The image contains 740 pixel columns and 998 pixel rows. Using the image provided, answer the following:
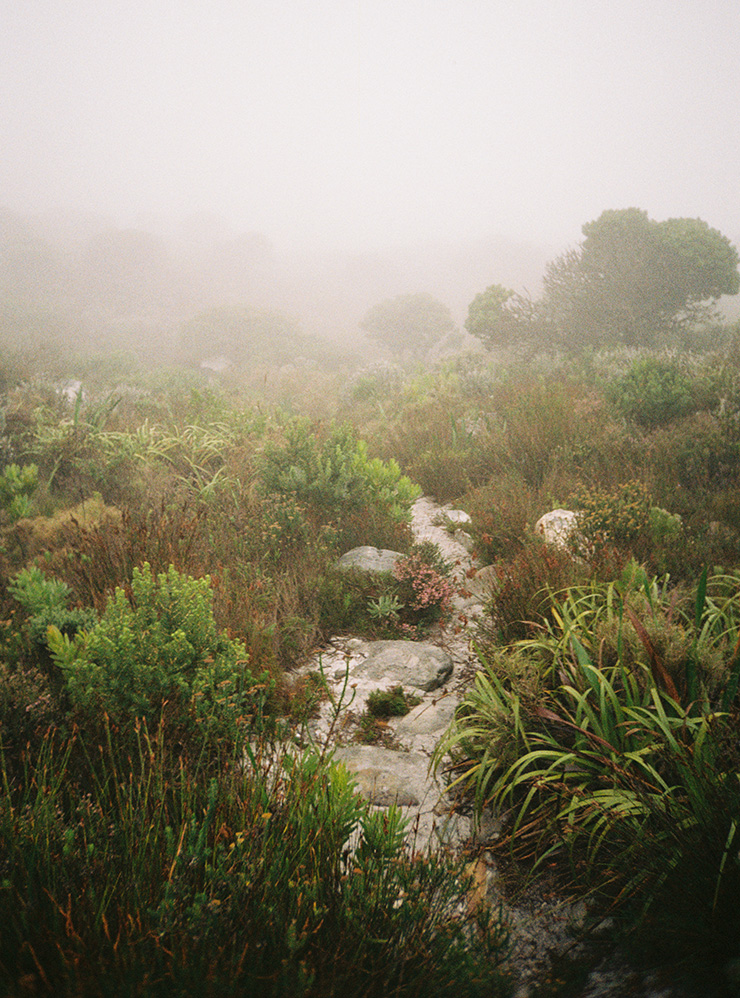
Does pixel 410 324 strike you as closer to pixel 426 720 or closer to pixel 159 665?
pixel 426 720

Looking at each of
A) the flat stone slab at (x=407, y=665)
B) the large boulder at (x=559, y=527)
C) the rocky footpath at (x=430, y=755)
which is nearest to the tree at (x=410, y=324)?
the large boulder at (x=559, y=527)

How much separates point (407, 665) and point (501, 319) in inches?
689

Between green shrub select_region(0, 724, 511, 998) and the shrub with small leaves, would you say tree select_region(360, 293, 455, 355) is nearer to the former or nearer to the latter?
the shrub with small leaves

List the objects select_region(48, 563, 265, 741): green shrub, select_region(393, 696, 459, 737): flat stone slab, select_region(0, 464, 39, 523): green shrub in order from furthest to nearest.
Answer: select_region(0, 464, 39, 523): green shrub → select_region(393, 696, 459, 737): flat stone slab → select_region(48, 563, 265, 741): green shrub

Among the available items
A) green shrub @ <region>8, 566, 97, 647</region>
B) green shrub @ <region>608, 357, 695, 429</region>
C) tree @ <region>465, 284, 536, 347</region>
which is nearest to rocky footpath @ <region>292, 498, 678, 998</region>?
green shrub @ <region>8, 566, 97, 647</region>

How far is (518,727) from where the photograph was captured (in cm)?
222

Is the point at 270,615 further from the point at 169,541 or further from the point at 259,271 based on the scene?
the point at 259,271

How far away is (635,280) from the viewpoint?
17.3 meters

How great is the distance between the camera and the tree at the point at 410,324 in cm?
3300

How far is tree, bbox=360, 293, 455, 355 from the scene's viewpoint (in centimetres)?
3300

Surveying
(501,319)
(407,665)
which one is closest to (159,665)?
(407,665)

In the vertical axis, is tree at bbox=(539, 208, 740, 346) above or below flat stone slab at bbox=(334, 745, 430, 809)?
above

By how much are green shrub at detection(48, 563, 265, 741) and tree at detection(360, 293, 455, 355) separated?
33.0 metres

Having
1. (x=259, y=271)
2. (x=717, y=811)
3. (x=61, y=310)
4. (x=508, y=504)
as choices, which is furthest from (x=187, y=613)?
(x=259, y=271)
